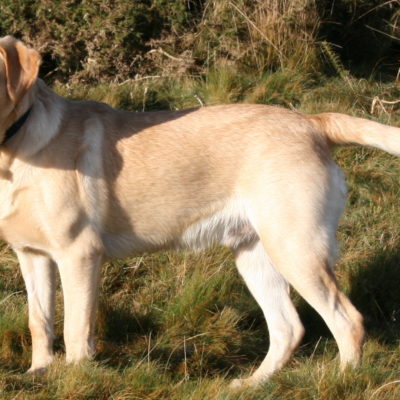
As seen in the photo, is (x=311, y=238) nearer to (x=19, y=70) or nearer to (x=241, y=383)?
(x=241, y=383)

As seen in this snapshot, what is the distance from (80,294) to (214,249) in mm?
1506

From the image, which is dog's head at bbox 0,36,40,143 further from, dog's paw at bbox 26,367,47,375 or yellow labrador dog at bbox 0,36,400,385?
dog's paw at bbox 26,367,47,375

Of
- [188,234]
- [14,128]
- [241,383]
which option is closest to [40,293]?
[188,234]

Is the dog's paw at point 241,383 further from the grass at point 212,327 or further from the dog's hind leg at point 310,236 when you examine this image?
the dog's hind leg at point 310,236

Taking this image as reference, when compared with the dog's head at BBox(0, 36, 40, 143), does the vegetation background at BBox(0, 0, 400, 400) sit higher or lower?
lower

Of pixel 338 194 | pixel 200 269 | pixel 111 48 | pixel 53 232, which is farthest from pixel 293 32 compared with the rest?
pixel 53 232

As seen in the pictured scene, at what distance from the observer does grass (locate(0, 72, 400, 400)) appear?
3504mm

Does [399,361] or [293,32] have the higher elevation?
[293,32]

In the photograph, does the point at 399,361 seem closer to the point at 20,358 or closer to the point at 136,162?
the point at 136,162

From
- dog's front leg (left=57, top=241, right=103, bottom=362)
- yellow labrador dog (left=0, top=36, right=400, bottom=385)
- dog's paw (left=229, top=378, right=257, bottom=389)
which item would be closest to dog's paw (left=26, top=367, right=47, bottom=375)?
yellow labrador dog (left=0, top=36, right=400, bottom=385)

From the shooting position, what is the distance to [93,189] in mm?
3766

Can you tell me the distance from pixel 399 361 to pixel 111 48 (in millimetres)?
3972

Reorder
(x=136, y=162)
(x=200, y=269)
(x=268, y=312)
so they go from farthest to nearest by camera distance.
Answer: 1. (x=200, y=269)
2. (x=268, y=312)
3. (x=136, y=162)

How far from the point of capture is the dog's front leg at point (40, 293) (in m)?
4.07
